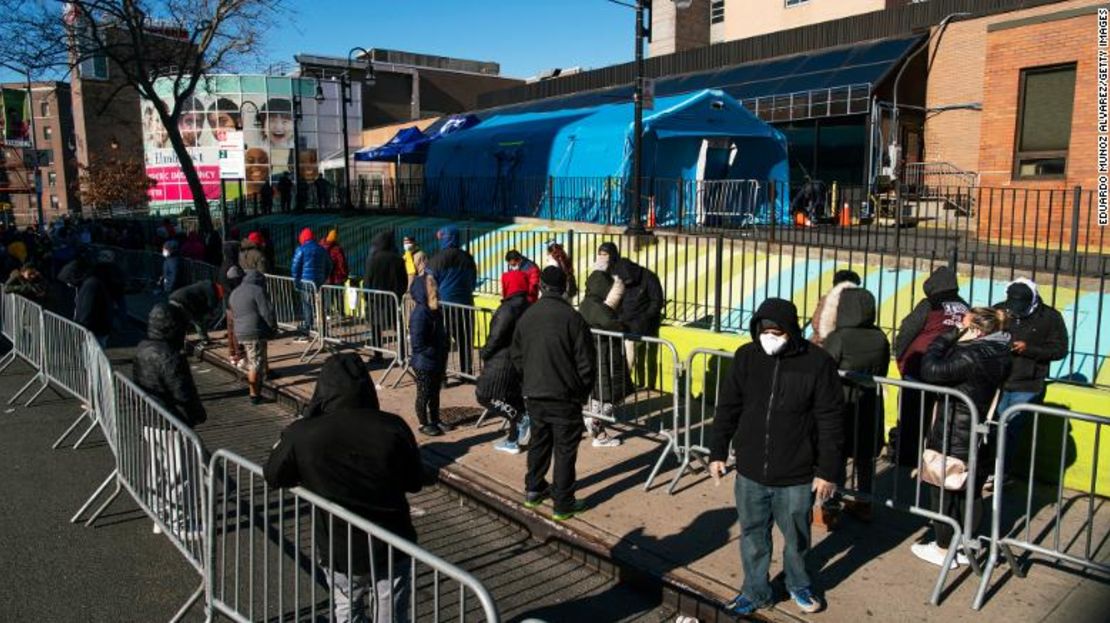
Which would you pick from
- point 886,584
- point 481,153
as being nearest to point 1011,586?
point 886,584

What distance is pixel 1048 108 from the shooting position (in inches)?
523

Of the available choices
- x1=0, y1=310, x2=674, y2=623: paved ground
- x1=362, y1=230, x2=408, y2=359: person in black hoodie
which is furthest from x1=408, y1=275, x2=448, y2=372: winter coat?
x1=362, y1=230, x2=408, y2=359: person in black hoodie

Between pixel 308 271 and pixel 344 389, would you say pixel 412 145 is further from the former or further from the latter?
pixel 344 389

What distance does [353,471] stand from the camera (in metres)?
3.60

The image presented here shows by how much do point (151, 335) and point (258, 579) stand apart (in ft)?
6.57

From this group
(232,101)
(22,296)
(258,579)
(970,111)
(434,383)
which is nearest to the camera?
(258,579)

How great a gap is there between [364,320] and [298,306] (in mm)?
1817

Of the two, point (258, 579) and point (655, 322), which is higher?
point (655, 322)

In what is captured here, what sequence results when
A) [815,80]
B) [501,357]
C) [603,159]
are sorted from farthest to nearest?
[815,80] < [603,159] < [501,357]

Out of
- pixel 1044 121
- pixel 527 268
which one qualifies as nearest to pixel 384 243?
pixel 527 268

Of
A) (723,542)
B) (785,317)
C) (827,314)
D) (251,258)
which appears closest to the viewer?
(785,317)

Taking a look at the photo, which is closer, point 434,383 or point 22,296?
point 434,383

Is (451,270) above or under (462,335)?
above

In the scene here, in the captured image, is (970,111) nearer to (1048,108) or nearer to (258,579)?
(1048,108)
